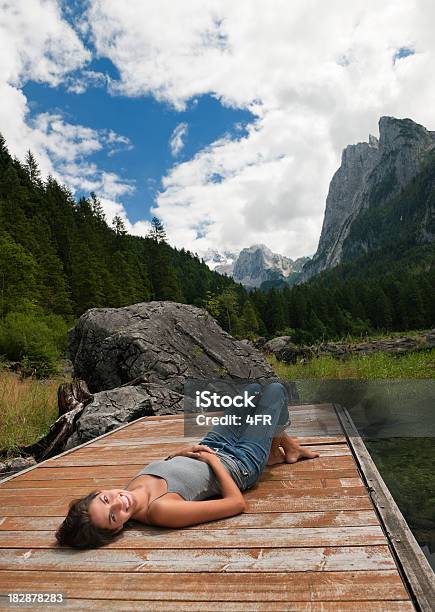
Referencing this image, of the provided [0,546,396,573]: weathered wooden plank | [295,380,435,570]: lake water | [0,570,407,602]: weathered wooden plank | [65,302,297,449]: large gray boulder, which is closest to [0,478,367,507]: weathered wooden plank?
[0,546,396,573]: weathered wooden plank

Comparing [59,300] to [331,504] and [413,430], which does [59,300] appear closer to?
[413,430]

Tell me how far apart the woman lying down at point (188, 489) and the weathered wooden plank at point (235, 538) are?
0.26ft

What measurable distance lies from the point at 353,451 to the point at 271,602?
247 cm

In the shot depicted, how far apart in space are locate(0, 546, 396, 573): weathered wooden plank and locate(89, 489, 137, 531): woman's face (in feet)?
0.50

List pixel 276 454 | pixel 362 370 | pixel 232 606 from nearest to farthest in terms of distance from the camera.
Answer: pixel 232 606, pixel 276 454, pixel 362 370

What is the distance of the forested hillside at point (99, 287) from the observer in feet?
64.8

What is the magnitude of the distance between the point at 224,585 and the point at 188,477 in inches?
36.1

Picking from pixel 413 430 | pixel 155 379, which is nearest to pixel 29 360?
pixel 155 379

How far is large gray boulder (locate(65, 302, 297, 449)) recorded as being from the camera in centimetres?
691

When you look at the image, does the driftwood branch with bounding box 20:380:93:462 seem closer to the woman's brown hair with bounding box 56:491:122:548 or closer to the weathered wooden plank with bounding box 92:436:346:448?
the weathered wooden plank with bounding box 92:436:346:448

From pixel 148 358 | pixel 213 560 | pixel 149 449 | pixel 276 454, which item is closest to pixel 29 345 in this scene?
pixel 148 358

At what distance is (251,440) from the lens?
3447mm

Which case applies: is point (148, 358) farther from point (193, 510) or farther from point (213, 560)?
point (213, 560)

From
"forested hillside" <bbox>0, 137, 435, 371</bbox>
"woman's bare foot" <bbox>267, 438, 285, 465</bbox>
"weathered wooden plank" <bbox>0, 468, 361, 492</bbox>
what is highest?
"forested hillside" <bbox>0, 137, 435, 371</bbox>
